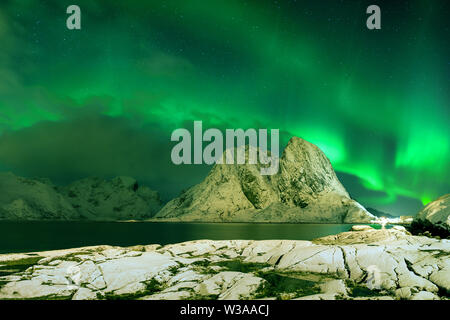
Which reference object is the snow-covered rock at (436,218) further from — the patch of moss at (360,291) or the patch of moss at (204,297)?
the patch of moss at (204,297)

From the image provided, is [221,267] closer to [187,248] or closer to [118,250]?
[187,248]

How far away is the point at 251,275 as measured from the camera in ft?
73.7

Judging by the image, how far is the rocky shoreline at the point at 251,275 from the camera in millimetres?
18719

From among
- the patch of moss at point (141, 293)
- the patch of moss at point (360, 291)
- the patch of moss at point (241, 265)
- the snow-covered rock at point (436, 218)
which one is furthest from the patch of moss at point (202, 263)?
the snow-covered rock at point (436, 218)

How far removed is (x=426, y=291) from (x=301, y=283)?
7.82 metres

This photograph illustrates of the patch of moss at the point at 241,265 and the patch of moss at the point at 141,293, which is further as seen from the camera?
the patch of moss at the point at 241,265

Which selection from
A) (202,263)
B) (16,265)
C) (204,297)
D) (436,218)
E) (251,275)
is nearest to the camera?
(204,297)

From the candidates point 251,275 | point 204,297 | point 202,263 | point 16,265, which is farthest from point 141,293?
point 16,265

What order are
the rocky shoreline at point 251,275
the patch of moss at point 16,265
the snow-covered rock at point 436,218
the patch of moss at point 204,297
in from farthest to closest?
the snow-covered rock at point 436,218 < the patch of moss at point 16,265 < the rocky shoreline at point 251,275 < the patch of moss at point 204,297

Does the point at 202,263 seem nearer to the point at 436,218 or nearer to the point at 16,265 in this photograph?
the point at 16,265

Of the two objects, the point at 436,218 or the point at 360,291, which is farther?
the point at 436,218

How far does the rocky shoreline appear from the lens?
61.4 feet
